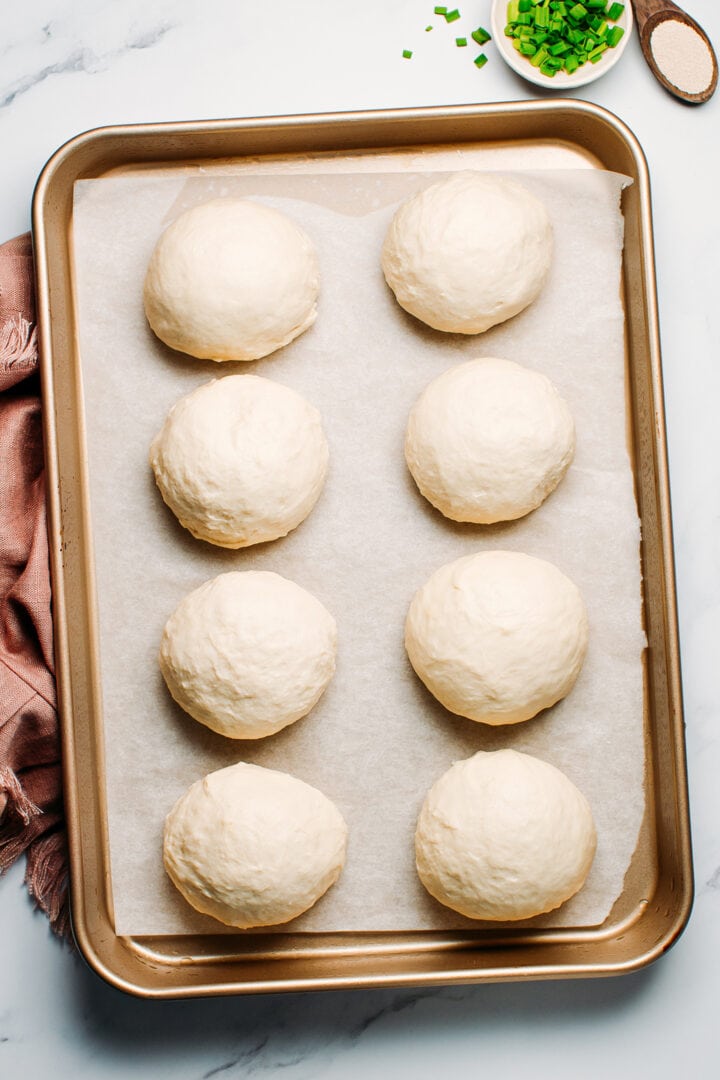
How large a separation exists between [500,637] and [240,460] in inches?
16.4

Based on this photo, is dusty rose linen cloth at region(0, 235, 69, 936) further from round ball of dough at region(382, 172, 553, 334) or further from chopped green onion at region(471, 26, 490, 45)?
chopped green onion at region(471, 26, 490, 45)

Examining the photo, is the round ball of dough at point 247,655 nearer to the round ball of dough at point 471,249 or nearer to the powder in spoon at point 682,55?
the round ball of dough at point 471,249

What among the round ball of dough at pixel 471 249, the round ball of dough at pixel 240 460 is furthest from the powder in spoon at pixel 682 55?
the round ball of dough at pixel 240 460

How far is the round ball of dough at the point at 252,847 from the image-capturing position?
1268 millimetres

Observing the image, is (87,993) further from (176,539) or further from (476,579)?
(476,579)

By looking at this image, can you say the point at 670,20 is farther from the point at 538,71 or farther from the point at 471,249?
the point at 471,249

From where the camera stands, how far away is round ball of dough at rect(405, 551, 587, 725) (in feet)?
4.23

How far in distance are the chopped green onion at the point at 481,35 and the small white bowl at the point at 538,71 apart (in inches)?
1.0

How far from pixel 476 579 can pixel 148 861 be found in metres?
0.60

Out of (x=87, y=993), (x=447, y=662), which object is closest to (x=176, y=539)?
(x=447, y=662)

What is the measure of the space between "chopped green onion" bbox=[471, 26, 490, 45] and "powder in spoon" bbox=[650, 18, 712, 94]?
0.82ft

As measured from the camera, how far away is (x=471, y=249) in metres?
1.34

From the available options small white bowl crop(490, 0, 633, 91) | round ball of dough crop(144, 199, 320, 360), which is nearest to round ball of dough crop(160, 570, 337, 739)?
round ball of dough crop(144, 199, 320, 360)

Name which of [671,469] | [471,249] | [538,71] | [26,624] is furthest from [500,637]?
[538,71]
